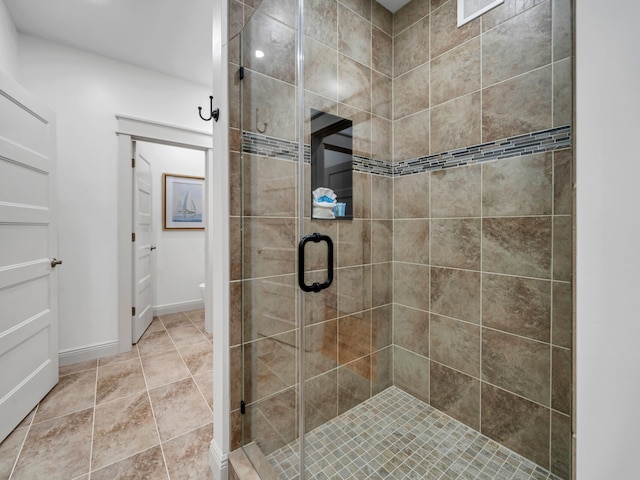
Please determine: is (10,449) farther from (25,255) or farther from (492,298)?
(492,298)

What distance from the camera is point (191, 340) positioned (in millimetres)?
2811

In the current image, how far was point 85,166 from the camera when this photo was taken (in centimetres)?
242

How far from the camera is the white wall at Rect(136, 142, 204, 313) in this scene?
141 inches

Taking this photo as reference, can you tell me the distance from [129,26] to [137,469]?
3.00 m

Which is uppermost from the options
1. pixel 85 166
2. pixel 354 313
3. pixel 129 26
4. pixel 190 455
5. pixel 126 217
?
pixel 129 26

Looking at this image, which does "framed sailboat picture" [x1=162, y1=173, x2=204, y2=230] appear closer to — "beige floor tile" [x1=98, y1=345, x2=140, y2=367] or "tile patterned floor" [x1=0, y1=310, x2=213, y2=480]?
"beige floor tile" [x1=98, y1=345, x2=140, y2=367]

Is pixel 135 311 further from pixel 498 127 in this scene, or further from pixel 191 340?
pixel 498 127

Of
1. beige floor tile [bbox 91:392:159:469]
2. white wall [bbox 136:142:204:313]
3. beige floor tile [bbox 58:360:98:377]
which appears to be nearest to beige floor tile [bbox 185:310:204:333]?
white wall [bbox 136:142:204:313]

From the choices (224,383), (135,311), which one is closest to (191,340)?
(135,311)

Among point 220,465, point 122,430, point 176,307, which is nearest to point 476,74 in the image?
point 220,465

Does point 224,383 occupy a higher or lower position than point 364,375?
higher

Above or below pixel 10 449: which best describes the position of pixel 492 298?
above

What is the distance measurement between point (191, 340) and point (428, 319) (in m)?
2.34

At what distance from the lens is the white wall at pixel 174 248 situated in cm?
358
